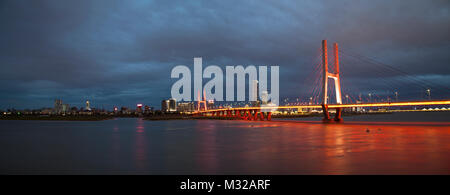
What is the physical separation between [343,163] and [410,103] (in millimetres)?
43444

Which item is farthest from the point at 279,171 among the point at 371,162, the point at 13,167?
the point at 13,167

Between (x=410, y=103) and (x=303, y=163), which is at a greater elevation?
(x=410, y=103)

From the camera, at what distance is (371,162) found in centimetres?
1472

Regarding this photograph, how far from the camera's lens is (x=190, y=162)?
16.1 meters
